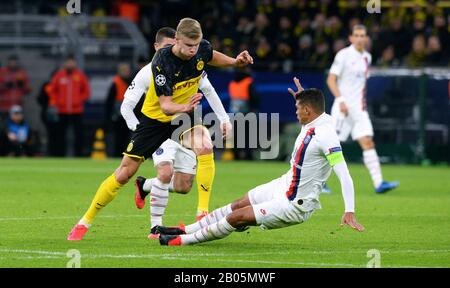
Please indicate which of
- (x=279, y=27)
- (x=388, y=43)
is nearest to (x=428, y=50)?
(x=388, y=43)

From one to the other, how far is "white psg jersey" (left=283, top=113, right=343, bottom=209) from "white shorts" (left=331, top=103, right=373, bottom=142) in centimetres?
737

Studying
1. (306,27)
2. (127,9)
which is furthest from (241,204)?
(127,9)

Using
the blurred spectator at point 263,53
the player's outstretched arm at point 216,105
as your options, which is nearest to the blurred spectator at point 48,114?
the blurred spectator at point 263,53

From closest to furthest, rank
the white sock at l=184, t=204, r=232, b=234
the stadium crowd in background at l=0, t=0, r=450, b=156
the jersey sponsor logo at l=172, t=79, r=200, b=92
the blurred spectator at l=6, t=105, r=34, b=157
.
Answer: the white sock at l=184, t=204, r=232, b=234, the jersey sponsor logo at l=172, t=79, r=200, b=92, the blurred spectator at l=6, t=105, r=34, b=157, the stadium crowd in background at l=0, t=0, r=450, b=156

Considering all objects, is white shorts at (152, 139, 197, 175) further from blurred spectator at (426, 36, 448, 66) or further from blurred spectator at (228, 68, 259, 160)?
blurred spectator at (426, 36, 448, 66)

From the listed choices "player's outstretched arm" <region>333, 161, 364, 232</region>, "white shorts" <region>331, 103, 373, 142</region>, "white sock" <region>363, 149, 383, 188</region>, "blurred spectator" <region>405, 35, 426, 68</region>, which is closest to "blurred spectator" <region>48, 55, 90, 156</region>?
"blurred spectator" <region>405, 35, 426, 68</region>

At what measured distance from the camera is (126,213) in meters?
14.3

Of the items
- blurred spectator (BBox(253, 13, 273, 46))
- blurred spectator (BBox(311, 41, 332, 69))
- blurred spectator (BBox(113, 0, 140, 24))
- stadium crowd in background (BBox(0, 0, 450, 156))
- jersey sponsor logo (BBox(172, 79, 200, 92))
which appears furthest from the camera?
blurred spectator (BBox(113, 0, 140, 24))

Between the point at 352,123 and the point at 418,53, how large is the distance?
911 centimetres

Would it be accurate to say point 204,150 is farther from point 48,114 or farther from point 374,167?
point 48,114

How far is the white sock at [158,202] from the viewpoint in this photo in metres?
12.0

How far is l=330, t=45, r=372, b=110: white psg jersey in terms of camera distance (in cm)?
1827

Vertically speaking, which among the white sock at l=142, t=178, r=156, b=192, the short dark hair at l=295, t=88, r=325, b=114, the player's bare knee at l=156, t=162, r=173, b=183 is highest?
the short dark hair at l=295, t=88, r=325, b=114

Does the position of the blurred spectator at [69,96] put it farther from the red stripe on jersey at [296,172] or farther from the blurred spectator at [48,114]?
the red stripe on jersey at [296,172]
